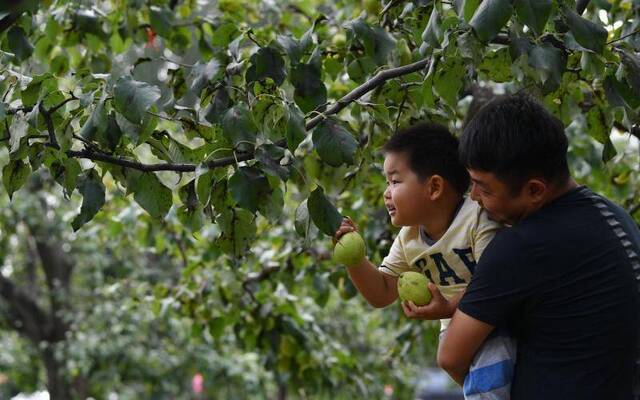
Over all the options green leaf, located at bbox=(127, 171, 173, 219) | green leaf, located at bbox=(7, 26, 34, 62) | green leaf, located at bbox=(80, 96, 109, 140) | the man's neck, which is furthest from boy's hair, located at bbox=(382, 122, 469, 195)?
green leaf, located at bbox=(7, 26, 34, 62)

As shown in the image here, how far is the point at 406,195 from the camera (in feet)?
7.48

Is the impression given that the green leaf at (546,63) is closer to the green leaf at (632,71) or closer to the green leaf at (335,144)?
the green leaf at (632,71)

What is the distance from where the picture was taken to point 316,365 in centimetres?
489

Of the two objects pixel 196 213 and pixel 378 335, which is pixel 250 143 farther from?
pixel 378 335

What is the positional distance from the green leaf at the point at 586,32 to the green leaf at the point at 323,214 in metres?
0.62

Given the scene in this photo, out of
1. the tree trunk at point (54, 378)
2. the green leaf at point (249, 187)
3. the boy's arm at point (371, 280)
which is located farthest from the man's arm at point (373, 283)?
the tree trunk at point (54, 378)

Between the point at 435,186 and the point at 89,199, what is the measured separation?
798 millimetres

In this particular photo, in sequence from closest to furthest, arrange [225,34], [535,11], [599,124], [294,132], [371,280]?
[535,11] → [294,132] → [371,280] → [599,124] → [225,34]

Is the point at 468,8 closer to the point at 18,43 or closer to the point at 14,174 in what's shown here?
the point at 14,174

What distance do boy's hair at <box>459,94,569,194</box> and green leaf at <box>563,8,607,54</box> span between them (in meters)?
0.16

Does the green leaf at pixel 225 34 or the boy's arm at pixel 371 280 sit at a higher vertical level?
the green leaf at pixel 225 34

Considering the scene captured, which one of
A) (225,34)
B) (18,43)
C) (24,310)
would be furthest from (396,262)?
(24,310)

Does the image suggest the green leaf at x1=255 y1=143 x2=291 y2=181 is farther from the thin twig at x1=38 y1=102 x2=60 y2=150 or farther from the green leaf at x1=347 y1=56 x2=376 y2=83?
the green leaf at x1=347 y1=56 x2=376 y2=83

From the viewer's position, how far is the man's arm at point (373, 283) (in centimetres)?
239
